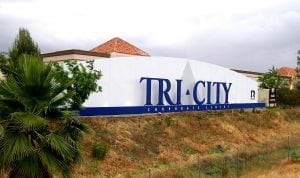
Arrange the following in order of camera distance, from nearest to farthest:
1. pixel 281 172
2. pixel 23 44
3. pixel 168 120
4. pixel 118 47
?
pixel 281 172, pixel 23 44, pixel 168 120, pixel 118 47

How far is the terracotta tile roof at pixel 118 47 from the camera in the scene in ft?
131

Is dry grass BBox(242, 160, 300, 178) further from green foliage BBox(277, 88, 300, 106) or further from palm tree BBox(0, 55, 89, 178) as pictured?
green foliage BBox(277, 88, 300, 106)

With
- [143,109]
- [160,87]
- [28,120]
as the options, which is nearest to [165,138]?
[143,109]

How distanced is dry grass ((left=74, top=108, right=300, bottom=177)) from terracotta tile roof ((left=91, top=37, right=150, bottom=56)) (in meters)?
7.69

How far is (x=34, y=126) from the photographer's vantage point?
45.8 feet

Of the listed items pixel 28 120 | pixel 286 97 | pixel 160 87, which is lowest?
pixel 286 97

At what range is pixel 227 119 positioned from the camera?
39.8 meters

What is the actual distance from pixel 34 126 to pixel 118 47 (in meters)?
26.7

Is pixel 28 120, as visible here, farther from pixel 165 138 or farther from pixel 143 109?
pixel 143 109

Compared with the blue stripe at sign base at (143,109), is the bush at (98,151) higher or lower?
lower

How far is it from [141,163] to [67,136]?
11.4m

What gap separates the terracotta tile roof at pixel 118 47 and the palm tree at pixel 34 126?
24661mm

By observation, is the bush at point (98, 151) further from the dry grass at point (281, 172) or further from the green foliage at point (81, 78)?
the dry grass at point (281, 172)

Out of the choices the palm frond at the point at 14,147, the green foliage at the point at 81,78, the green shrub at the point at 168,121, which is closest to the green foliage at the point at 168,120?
the green shrub at the point at 168,121
